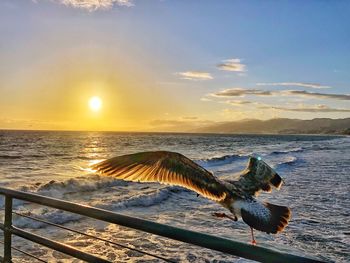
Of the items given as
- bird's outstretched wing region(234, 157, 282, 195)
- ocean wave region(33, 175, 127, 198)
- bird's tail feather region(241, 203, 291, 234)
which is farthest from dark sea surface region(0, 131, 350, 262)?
bird's outstretched wing region(234, 157, 282, 195)

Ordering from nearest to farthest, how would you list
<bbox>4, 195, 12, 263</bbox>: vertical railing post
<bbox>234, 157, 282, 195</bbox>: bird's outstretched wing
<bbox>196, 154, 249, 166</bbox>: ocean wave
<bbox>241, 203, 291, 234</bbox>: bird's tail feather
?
<bbox>4, 195, 12, 263</bbox>: vertical railing post
<bbox>241, 203, 291, 234</bbox>: bird's tail feather
<bbox>234, 157, 282, 195</bbox>: bird's outstretched wing
<bbox>196, 154, 249, 166</bbox>: ocean wave

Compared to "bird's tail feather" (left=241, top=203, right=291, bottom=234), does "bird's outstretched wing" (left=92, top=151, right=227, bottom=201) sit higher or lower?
higher

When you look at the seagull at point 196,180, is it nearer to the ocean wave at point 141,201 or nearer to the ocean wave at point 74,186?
the ocean wave at point 141,201

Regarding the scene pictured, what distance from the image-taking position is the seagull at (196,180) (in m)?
3.31

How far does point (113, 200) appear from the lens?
1340 cm

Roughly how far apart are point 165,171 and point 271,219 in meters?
1.07

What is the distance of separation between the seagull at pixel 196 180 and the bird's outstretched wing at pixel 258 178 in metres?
0.16

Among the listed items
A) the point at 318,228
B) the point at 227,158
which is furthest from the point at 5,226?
the point at 227,158

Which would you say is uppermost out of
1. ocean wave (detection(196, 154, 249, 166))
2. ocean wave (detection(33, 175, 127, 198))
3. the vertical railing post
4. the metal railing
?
the metal railing

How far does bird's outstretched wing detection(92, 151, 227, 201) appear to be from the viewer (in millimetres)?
3213

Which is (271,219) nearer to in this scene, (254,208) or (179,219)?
(254,208)

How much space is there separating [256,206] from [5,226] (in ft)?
7.58

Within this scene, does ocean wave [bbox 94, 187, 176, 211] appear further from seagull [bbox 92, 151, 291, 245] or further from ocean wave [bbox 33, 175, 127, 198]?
seagull [bbox 92, 151, 291, 245]

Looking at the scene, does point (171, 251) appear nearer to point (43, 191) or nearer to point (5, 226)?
point (5, 226)
